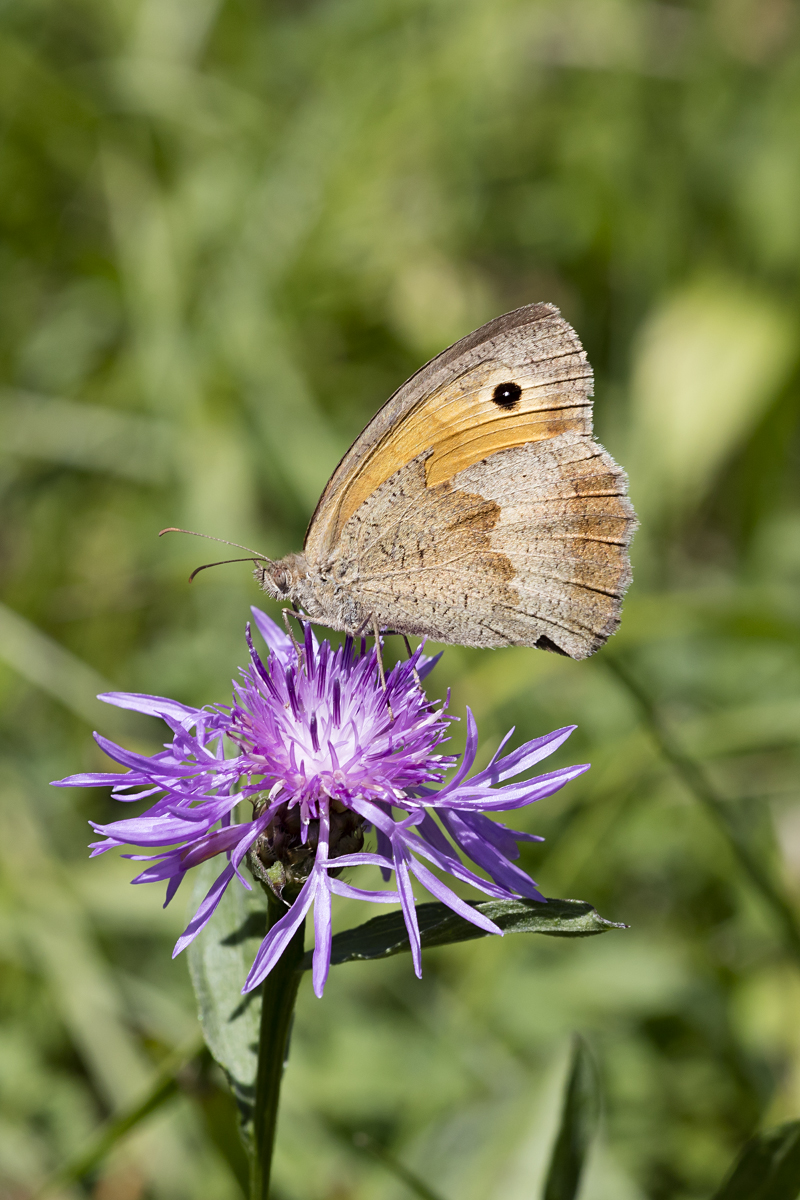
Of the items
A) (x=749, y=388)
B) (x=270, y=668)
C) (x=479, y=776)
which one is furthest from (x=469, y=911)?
(x=749, y=388)

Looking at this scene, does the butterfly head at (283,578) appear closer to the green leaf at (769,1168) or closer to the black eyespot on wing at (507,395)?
the black eyespot on wing at (507,395)

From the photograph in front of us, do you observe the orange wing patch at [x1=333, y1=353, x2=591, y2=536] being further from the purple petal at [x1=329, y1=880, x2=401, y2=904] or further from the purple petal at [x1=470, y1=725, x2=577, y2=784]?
the purple petal at [x1=329, y1=880, x2=401, y2=904]

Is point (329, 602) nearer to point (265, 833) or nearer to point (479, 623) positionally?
point (479, 623)

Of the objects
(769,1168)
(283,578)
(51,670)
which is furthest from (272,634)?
(51,670)

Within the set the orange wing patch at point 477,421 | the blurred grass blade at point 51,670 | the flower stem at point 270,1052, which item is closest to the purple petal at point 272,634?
the orange wing patch at point 477,421

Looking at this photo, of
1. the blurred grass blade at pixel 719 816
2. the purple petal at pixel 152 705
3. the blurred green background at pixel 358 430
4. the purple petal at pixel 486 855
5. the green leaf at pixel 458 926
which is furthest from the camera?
the blurred green background at pixel 358 430

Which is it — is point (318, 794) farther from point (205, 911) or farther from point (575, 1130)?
point (575, 1130)
